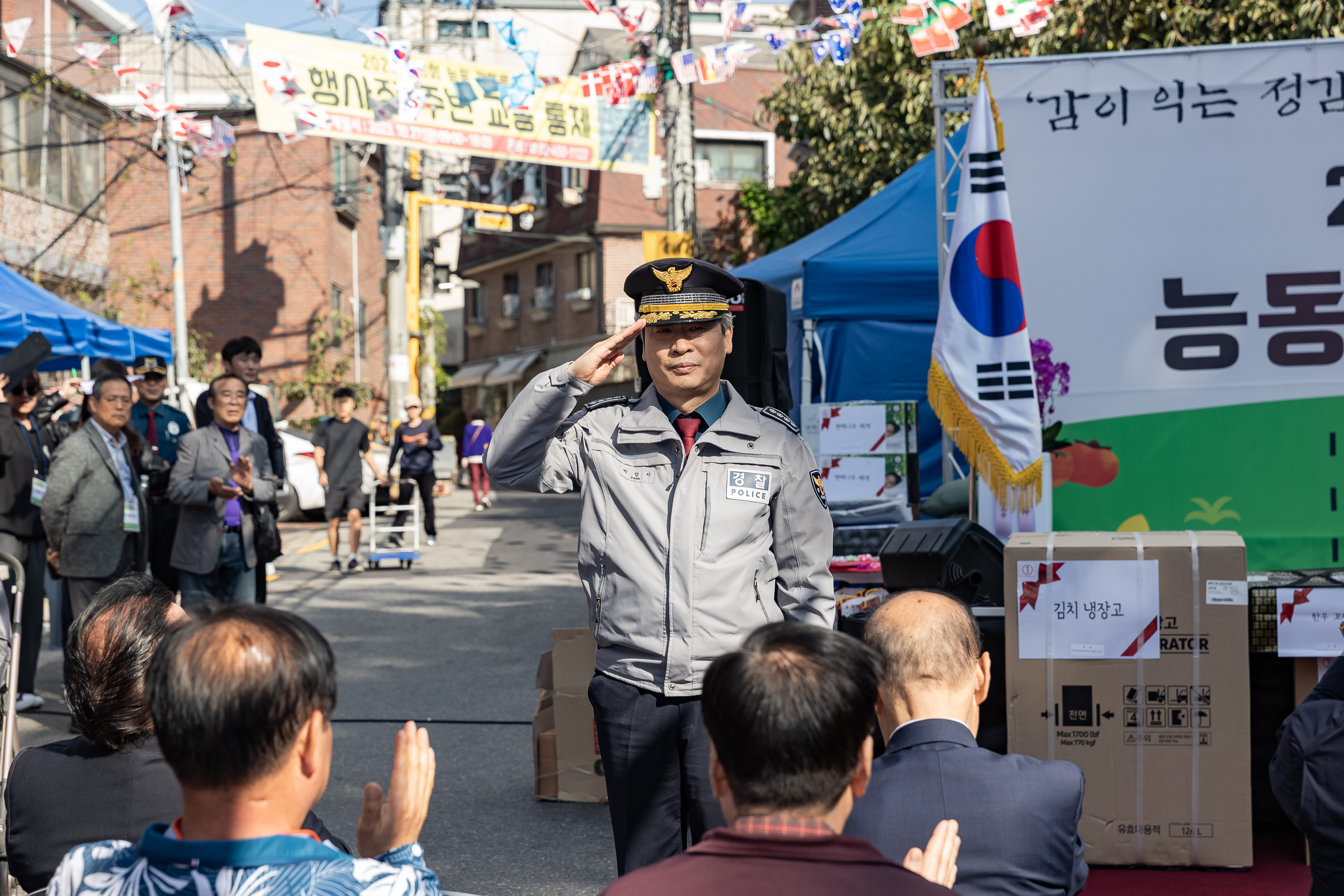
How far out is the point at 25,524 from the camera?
21.4 ft

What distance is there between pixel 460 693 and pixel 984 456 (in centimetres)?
330

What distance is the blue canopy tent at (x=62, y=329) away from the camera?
332 inches

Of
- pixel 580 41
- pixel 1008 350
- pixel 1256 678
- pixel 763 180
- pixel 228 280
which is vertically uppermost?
pixel 580 41

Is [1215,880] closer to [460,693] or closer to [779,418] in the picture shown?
[779,418]

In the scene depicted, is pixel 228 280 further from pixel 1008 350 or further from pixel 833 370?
pixel 1008 350

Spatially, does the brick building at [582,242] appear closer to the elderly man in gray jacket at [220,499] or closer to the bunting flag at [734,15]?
the bunting flag at [734,15]

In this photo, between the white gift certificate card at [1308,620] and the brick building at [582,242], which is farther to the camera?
the brick building at [582,242]

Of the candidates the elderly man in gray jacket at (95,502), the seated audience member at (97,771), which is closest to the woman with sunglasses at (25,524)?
the elderly man in gray jacket at (95,502)

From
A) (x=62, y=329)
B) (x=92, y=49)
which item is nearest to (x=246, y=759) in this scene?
(x=62, y=329)

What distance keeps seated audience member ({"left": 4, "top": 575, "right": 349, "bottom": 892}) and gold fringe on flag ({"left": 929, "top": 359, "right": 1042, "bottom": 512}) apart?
3.58 metres

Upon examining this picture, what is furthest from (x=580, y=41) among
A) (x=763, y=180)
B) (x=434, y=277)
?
(x=434, y=277)

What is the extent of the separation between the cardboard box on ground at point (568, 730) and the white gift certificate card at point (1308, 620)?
2.46m

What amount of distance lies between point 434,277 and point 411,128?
1135 centimetres

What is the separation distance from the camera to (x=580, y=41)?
33.8m
